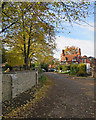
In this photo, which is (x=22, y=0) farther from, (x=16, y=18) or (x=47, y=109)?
(x=47, y=109)

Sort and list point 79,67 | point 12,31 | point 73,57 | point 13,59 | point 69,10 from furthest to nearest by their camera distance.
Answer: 1. point 73,57
2. point 79,67
3. point 13,59
4. point 12,31
5. point 69,10

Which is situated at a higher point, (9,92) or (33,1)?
(33,1)

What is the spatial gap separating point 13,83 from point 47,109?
250 cm

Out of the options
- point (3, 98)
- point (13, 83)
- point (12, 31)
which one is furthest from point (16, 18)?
point (3, 98)

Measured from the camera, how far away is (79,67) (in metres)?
20.5

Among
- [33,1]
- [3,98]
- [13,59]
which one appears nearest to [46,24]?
[33,1]

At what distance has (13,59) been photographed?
12438 mm

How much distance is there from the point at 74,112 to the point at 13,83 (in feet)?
11.2

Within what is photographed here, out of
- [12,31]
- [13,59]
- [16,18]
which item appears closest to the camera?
[16,18]

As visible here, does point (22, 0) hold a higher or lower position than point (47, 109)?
higher

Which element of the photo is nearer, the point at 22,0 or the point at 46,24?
the point at 22,0

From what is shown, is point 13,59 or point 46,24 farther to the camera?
point 13,59

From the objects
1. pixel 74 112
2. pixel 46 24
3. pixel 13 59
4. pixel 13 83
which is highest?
pixel 46 24

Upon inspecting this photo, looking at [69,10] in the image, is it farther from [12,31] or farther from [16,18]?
[12,31]
